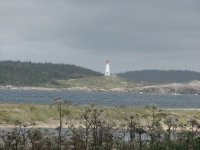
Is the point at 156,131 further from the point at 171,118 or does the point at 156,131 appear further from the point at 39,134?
the point at 39,134

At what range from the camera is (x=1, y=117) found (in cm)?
3366

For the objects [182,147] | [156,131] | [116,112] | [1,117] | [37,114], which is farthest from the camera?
[116,112]

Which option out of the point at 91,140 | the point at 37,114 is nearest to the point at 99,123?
the point at 91,140

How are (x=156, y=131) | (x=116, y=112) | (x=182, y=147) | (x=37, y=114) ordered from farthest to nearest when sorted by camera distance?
(x=116, y=112), (x=37, y=114), (x=156, y=131), (x=182, y=147)

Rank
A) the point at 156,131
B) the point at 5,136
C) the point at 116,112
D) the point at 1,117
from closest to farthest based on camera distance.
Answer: the point at 5,136 → the point at 156,131 → the point at 1,117 → the point at 116,112

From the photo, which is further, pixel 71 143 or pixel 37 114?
pixel 37 114

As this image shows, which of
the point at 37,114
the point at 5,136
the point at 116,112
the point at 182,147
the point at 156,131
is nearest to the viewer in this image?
the point at 5,136

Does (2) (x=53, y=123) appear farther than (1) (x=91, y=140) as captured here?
Yes

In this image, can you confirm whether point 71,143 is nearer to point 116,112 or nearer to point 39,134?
point 39,134

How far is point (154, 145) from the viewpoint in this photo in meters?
11.3

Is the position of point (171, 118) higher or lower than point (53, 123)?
higher

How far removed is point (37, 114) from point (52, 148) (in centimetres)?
2584

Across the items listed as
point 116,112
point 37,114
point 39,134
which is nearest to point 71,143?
point 39,134

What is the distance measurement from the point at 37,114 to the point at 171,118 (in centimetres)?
2746
